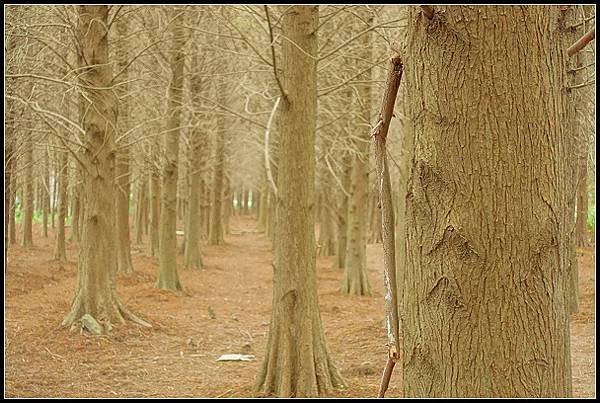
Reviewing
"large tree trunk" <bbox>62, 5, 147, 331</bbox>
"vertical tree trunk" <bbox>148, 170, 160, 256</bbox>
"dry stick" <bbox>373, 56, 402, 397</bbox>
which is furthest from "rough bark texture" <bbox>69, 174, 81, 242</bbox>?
"dry stick" <bbox>373, 56, 402, 397</bbox>

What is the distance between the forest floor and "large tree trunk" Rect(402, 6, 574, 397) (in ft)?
17.6

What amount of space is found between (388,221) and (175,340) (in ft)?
32.0

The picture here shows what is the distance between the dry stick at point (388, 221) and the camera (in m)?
1.53

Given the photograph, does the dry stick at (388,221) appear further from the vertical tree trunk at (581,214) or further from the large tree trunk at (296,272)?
the vertical tree trunk at (581,214)

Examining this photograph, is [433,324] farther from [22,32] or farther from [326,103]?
[326,103]

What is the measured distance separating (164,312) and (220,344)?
323cm

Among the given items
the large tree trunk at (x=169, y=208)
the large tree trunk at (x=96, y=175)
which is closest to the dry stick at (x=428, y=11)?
the large tree trunk at (x=96, y=175)

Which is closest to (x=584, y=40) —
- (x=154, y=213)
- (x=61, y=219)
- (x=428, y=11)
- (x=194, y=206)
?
(x=428, y=11)

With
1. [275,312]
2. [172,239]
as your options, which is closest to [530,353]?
[275,312]

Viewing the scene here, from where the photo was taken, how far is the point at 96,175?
10.8 meters

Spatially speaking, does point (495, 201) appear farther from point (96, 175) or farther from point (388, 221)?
point (96, 175)

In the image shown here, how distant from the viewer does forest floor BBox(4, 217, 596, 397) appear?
775 centimetres

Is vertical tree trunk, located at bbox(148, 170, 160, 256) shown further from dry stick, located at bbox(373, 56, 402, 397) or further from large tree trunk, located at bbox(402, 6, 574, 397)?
large tree trunk, located at bbox(402, 6, 574, 397)

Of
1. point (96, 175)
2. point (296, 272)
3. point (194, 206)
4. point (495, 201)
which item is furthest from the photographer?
point (194, 206)
